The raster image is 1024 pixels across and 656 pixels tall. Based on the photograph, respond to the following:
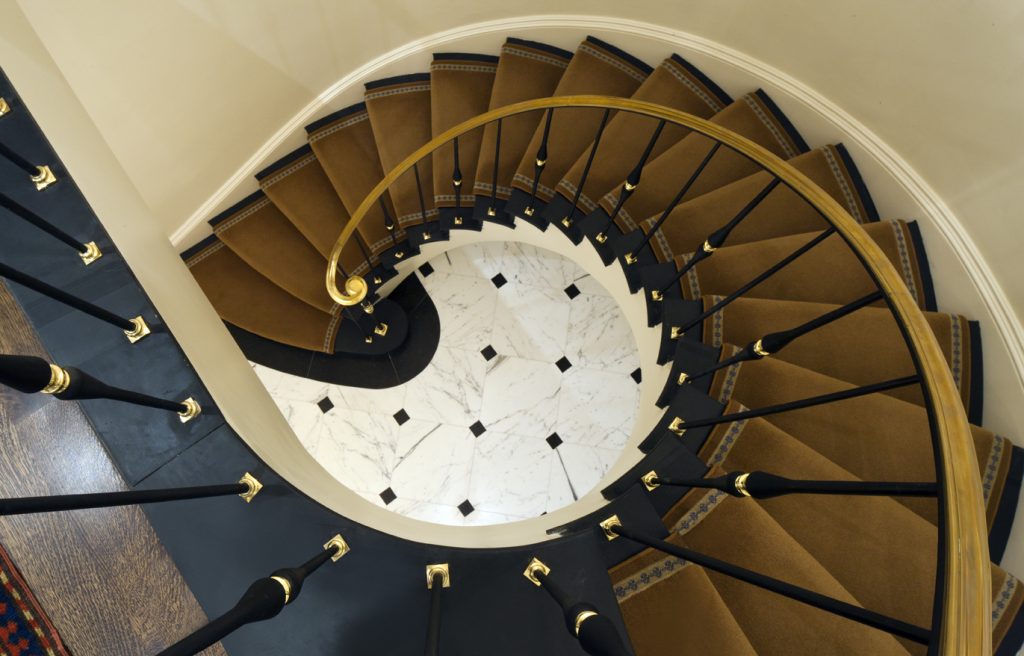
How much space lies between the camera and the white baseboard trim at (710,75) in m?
2.23

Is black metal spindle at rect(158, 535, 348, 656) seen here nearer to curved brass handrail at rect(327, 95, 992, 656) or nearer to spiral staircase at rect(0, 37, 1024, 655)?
spiral staircase at rect(0, 37, 1024, 655)

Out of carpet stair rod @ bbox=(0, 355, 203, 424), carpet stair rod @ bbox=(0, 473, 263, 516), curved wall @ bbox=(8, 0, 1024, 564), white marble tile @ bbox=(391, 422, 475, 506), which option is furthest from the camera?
white marble tile @ bbox=(391, 422, 475, 506)

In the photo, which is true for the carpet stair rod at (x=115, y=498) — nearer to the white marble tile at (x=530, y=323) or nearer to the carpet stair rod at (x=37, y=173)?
the carpet stair rod at (x=37, y=173)

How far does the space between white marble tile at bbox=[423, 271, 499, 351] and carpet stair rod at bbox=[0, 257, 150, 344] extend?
2.70 metres

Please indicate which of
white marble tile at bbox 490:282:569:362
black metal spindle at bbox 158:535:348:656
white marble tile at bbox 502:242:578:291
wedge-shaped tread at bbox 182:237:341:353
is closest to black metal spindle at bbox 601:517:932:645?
black metal spindle at bbox 158:535:348:656

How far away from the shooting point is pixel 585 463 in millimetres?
3723

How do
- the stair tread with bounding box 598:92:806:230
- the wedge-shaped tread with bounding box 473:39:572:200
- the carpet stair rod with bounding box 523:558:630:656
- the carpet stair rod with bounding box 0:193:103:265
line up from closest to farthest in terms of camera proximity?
the carpet stair rod with bounding box 523:558:630:656
the carpet stair rod with bounding box 0:193:103:265
the stair tread with bounding box 598:92:806:230
the wedge-shaped tread with bounding box 473:39:572:200

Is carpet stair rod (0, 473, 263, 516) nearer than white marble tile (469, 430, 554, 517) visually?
Yes

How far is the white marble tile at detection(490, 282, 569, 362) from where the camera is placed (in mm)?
4012

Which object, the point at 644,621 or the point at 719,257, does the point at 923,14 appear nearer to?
the point at 719,257

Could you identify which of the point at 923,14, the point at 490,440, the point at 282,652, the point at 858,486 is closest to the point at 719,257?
the point at 923,14

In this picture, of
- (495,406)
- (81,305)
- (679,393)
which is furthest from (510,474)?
(81,305)

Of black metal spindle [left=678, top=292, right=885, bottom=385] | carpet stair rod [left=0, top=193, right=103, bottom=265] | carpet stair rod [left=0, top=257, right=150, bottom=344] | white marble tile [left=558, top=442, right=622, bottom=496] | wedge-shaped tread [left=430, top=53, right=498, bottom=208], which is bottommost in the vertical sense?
white marble tile [left=558, top=442, right=622, bottom=496]

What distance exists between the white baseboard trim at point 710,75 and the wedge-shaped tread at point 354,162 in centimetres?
11
